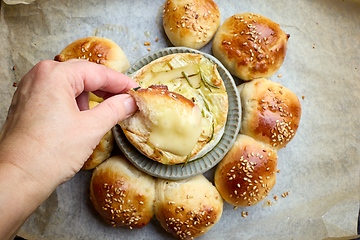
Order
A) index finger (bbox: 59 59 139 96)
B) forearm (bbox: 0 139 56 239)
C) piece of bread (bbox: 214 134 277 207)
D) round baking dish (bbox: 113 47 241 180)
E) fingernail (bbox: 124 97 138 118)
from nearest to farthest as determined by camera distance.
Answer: forearm (bbox: 0 139 56 239) < index finger (bbox: 59 59 139 96) < fingernail (bbox: 124 97 138 118) < round baking dish (bbox: 113 47 241 180) < piece of bread (bbox: 214 134 277 207)

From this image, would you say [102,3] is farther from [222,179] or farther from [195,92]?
[222,179]

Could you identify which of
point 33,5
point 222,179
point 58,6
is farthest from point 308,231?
point 33,5

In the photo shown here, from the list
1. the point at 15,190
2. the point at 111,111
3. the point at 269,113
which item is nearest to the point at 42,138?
the point at 15,190

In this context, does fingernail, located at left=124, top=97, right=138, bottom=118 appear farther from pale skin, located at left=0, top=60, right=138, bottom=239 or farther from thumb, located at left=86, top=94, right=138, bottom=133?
pale skin, located at left=0, top=60, right=138, bottom=239

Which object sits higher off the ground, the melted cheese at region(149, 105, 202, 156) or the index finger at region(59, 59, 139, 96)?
the index finger at region(59, 59, 139, 96)

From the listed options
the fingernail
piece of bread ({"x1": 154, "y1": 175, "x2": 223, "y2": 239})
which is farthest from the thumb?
piece of bread ({"x1": 154, "y1": 175, "x2": 223, "y2": 239})

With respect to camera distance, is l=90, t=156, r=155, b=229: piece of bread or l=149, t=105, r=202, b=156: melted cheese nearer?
l=149, t=105, r=202, b=156: melted cheese

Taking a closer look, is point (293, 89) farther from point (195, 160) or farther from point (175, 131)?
point (175, 131)

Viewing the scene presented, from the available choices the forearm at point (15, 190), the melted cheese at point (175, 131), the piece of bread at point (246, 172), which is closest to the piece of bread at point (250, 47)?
the piece of bread at point (246, 172)
